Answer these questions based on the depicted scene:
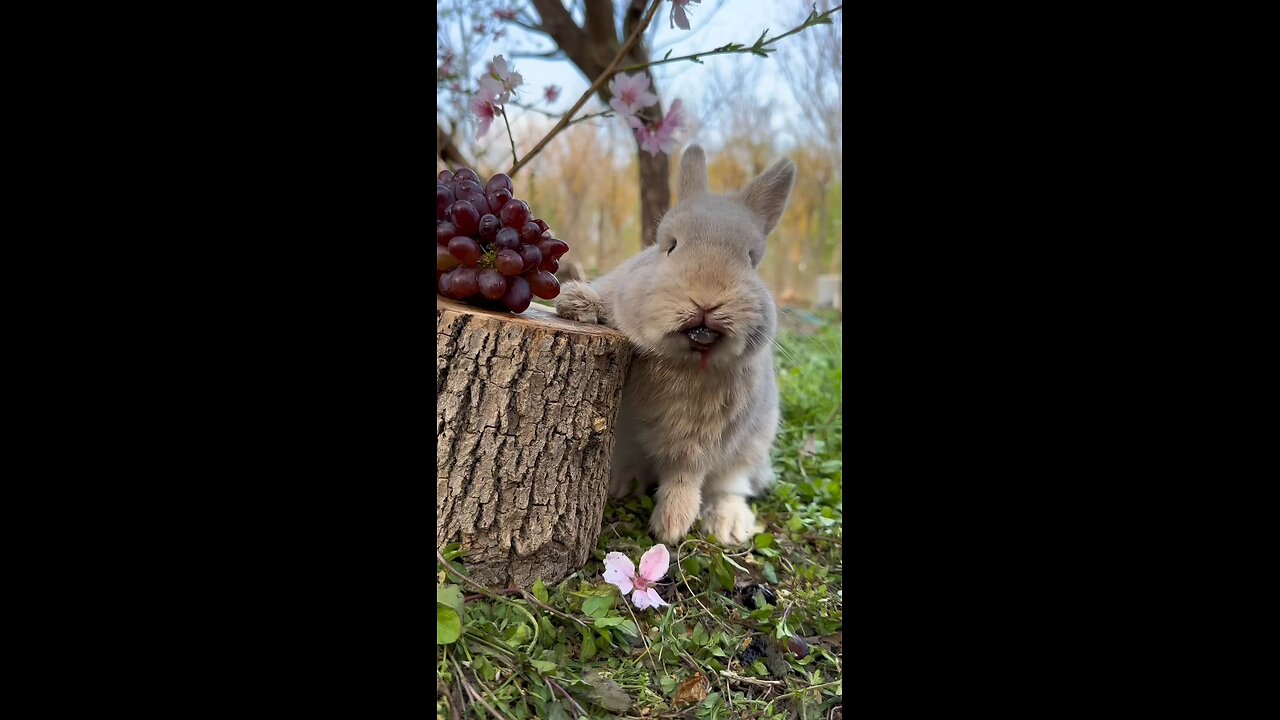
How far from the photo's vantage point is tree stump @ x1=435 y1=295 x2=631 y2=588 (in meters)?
1.22

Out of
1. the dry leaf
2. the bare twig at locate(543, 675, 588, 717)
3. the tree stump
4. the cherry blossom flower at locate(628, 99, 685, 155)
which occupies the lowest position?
the dry leaf

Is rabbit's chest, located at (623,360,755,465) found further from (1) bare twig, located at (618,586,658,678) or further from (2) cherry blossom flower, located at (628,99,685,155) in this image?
(2) cherry blossom flower, located at (628,99,685,155)

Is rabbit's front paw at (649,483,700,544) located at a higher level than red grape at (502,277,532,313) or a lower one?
lower

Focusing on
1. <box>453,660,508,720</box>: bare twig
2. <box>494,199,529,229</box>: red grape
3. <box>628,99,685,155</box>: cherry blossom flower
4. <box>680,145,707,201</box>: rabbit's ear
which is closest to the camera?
<box>453,660,508,720</box>: bare twig

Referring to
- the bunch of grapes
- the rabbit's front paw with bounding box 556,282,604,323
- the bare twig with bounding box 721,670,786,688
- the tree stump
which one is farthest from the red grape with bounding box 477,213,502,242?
the bare twig with bounding box 721,670,786,688

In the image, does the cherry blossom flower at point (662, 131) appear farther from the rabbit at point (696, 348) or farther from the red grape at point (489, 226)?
the red grape at point (489, 226)

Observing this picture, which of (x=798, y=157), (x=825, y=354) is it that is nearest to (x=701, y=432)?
(x=825, y=354)

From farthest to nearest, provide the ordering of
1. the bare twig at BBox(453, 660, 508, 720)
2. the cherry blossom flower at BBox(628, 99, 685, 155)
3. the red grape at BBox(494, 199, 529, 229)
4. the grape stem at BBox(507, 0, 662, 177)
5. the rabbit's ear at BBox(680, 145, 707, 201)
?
the cherry blossom flower at BBox(628, 99, 685, 155)
the rabbit's ear at BBox(680, 145, 707, 201)
the grape stem at BBox(507, 0, 662, 177)
the red grape at BBox(494, 199, 529, 229)
the bare twig at BBox(453, 660, 508, 720)

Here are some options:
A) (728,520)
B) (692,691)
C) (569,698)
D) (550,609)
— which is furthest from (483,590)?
(728,520)

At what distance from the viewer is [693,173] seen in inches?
65.2

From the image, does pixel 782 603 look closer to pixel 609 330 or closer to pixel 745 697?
pixel 745 697

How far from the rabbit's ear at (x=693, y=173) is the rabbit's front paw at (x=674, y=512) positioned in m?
0.63
